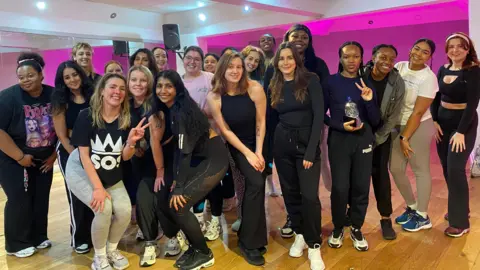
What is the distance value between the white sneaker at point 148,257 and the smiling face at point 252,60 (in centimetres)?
169

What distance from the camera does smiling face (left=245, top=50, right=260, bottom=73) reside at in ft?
10.8

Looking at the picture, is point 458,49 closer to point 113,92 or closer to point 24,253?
point 113,92

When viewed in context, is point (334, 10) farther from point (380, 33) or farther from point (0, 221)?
point (0, 221)

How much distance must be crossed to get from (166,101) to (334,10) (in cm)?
451

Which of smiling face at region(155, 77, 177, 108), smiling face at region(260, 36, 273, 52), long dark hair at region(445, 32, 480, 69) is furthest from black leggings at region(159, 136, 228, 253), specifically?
long dark hair at region(445, 32, 480, 69)

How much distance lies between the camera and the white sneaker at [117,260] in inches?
100

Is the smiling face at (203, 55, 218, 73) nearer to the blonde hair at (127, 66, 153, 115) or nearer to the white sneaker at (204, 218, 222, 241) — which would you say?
the blonde hair at (127, 66, 153, 115)

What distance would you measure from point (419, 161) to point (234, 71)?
1.63 meters

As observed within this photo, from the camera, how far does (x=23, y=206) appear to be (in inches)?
107

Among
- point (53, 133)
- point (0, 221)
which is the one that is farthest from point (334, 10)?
point (0, 221)

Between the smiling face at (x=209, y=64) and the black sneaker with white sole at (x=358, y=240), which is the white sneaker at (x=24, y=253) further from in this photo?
the black sneaker with white sole at (x=358, y=240)

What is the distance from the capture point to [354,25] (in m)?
7.37

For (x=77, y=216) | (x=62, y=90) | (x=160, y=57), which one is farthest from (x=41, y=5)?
(x=77, y=216)

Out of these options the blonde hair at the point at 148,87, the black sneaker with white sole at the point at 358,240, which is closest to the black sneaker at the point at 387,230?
the black sneaker with white sole at the point at 358,240
